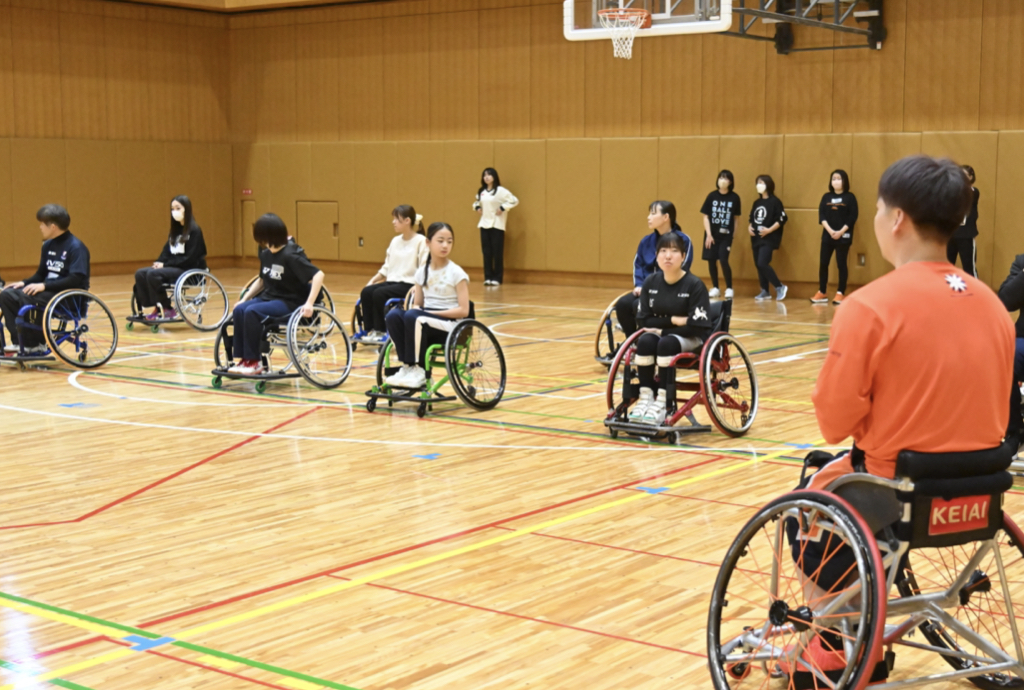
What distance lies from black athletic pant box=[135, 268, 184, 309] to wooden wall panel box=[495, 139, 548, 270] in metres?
6.03

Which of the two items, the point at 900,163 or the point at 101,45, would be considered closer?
the point at 900,163

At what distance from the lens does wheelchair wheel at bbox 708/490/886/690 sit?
2.33 m

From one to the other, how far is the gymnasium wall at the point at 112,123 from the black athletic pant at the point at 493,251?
5.23m

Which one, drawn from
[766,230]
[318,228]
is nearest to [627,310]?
[766,230]

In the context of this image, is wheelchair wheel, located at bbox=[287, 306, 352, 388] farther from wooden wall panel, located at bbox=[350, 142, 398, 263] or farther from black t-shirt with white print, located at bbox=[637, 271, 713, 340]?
wooden wall panel, located at bbox=[350, 142, 398, 263]

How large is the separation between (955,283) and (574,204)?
13333 mm

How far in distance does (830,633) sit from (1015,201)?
1125 centimetres

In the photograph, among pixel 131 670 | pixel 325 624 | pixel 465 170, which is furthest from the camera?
pixel 465 170

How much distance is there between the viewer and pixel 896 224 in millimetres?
2477

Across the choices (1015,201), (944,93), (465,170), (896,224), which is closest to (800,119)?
(944,93)

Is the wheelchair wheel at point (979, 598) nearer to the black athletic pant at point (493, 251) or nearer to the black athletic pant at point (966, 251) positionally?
the black athletic pant at point (966, 251)

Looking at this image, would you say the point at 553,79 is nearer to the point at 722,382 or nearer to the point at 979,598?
the point at 722,382

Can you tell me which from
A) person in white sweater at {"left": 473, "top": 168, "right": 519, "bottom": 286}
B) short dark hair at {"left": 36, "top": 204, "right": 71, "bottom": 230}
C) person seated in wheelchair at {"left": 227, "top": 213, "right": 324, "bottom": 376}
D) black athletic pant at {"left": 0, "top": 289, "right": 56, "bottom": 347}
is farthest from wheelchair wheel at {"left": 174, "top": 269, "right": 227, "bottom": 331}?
person in white sweater at {"left": 473, "top": 168, "right": 519, "bottom": 286}

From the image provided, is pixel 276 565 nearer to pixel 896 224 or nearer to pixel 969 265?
pixel 896 224
